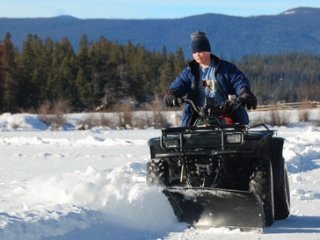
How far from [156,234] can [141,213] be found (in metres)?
0.61

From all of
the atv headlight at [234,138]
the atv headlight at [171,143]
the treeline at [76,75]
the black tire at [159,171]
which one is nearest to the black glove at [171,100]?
the atv headlight at [171,143]

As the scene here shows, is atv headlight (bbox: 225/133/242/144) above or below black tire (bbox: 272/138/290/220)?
above

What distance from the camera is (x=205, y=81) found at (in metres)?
8.09

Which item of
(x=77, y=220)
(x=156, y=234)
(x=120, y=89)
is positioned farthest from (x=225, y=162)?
(x=120, y=89)

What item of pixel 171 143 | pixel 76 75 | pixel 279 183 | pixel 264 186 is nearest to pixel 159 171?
pixel 171 143

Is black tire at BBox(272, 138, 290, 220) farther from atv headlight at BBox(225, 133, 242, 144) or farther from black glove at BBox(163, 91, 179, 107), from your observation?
black glove at BBox(163, 91, 179, 107)

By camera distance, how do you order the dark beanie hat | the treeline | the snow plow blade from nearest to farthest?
1. the snow plow blade
2. the dark beanie hat
3. the treeline

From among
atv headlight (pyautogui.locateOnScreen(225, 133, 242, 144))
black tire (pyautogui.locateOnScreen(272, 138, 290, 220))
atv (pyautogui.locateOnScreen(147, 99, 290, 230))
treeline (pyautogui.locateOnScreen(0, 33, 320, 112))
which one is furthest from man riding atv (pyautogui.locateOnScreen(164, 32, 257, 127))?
treeline (pyautogui.locateOnScreen(0, 33, 320, 112))

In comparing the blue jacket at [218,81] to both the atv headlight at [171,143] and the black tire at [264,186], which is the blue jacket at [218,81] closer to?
the atv headlight at [171,143]

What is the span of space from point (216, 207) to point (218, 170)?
1.26 ft

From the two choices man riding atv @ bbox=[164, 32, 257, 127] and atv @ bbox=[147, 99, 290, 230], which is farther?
man riding atv @ bbox=[164, 32, 257, 127]

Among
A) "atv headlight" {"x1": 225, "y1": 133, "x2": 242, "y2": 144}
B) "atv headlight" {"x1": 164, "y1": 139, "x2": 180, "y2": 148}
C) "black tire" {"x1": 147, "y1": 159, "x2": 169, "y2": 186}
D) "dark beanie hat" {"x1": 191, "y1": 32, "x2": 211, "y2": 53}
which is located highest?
"dark beanie hat" {"x1": 191, "y1": 32, "x2": 211, "y2": 53}

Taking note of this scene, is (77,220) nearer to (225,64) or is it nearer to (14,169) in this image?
(225,64)

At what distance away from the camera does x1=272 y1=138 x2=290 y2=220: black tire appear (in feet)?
25.6
